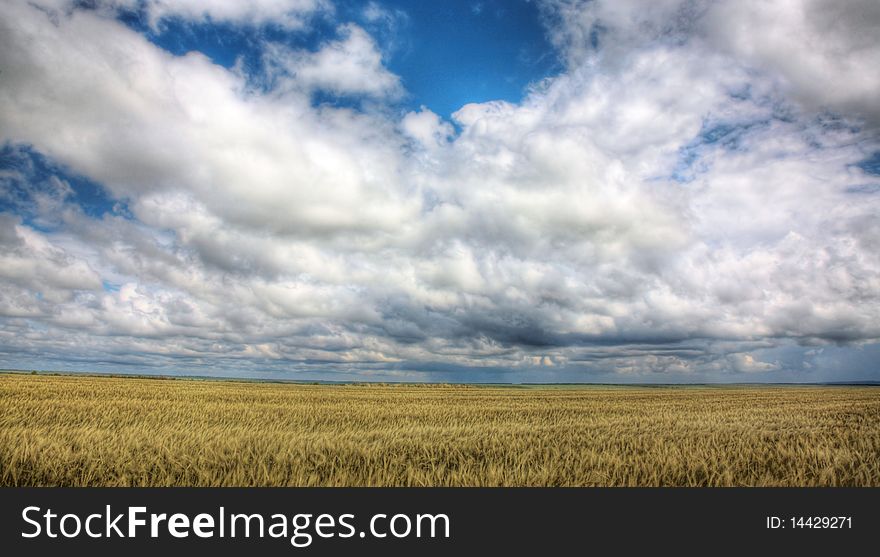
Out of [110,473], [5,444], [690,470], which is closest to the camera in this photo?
[110,473]

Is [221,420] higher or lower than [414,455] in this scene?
lower

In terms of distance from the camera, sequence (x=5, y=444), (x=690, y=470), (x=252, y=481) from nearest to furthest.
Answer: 1. (x=252, y=481)
2. (x=690, y=470)
3. (x=5, y=444)

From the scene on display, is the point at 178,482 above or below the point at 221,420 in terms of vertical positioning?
above

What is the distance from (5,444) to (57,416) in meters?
11.2

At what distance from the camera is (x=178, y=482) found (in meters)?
8.36
